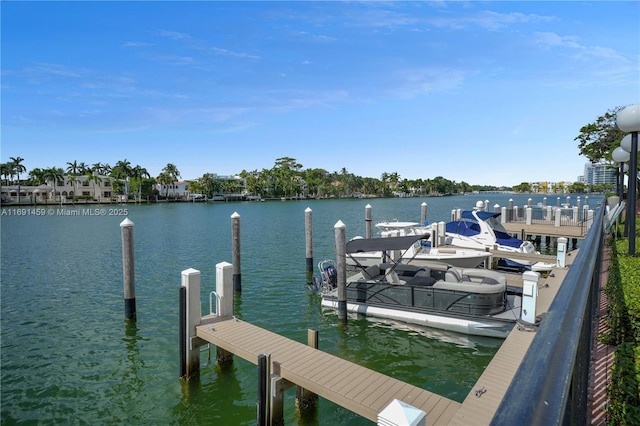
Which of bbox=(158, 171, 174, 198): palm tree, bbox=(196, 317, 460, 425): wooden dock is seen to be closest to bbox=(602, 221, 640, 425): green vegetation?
bbox=(196, 317, 460, 425): wooden dock

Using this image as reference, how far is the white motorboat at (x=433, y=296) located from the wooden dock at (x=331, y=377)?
5.55 metres

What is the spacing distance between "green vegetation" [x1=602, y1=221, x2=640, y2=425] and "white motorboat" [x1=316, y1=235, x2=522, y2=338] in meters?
3.87

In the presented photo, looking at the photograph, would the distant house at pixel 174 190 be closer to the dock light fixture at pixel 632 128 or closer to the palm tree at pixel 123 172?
the palm tree at pixel 123 172

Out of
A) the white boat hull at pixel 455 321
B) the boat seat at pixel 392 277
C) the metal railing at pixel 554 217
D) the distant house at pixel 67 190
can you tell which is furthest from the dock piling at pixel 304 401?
the distant house at pixel 67 190

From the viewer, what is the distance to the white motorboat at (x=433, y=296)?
12.3m

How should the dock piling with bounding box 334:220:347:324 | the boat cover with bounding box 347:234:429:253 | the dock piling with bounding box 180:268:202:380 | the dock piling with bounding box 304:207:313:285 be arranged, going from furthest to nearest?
the dock piling with bounding box 304:207:313:285, the boat cover with bounding box 347:234:429:253, the dock piling with bounding box 334:220:347:324, the dock piling with bounding box 180:268:202:380

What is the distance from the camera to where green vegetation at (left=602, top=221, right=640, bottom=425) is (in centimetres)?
409

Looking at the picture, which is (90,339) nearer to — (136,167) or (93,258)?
(93,258)

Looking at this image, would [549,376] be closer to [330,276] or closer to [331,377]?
[331,377]

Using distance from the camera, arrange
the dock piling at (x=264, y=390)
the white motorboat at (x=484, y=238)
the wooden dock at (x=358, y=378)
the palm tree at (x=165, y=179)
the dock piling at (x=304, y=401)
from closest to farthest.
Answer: the wooden dock at (x=358, y=378) < the dock piling at (x=264, y=390) < the dock piling at (x=304, y=401) < the white motorboat at (x=484, y=238) < the palm tree at (x=165, y=179)

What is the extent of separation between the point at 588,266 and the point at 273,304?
578 inches

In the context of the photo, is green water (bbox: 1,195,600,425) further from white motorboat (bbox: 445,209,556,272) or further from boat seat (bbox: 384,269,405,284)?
white motorboat (bbox: 445,209,556,272)

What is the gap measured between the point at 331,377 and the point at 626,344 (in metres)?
4.82

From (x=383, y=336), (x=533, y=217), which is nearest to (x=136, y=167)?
(x=533, y=217)
